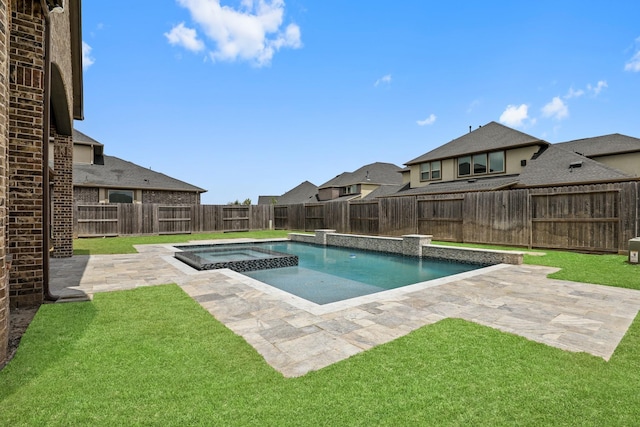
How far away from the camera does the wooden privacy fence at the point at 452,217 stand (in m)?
9.69

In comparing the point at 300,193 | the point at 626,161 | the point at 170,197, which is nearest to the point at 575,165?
the point at 626,161

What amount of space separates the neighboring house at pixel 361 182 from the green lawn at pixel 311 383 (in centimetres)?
2882

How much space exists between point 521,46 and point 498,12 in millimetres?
1870

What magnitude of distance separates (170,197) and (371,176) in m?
19.2

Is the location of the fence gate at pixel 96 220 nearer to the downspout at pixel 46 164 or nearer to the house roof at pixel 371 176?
the downspout at pixel 46 164

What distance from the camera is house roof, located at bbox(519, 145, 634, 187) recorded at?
1262 centimetres

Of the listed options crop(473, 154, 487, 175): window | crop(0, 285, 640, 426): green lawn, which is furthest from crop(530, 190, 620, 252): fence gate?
crop(473, 154, 487, 175): window

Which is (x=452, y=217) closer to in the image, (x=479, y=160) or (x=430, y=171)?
(x=479, y=160)

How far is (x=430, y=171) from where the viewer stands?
21.6 metres

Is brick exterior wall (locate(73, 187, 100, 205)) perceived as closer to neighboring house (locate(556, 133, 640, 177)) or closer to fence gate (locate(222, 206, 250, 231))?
fence gate (locate(222, 206, 250, 231))

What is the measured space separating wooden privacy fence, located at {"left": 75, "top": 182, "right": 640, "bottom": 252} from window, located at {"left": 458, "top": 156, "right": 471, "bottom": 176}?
6.12 metres

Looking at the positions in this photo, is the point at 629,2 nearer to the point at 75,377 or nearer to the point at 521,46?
the point at 521,46

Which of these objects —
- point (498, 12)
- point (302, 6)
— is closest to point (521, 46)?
point (498, 12)

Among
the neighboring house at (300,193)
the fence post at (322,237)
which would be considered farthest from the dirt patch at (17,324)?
the neighboring house at (300,193)
